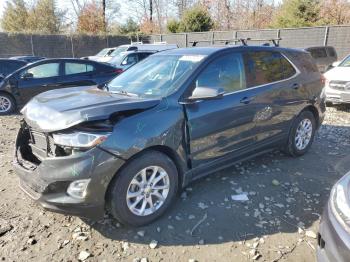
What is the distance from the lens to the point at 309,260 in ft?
9.62

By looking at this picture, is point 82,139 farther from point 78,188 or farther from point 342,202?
point 342,202

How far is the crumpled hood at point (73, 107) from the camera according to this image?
2.92 metres

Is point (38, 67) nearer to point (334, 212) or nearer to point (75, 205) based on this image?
point (75, 205)

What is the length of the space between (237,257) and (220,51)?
7.70 feet

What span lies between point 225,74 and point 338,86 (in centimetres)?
599

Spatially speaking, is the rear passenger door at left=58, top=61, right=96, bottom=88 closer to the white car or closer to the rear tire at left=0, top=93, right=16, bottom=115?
the rear tire at left=0, top=93, right=16, bottom=115

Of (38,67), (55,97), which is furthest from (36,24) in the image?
(55,97)

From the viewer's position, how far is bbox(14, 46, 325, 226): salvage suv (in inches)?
114

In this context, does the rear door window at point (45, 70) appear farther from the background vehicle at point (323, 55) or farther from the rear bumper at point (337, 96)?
the background vehicle at point (323, 55)

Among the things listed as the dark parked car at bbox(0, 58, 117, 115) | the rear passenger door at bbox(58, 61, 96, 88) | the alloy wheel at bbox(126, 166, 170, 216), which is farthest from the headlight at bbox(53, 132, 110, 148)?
the rear passenger door at bbox(58, 61, 96, 88)

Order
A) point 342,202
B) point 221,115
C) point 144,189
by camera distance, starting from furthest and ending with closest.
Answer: point 221,115 < point 144,189 < point 342,202

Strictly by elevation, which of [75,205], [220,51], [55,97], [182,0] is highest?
[182,0]

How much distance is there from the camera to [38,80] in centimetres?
884

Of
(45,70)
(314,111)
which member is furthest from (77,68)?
(314,111)
